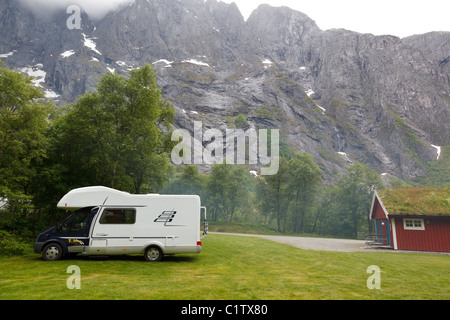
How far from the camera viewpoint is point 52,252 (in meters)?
11.5

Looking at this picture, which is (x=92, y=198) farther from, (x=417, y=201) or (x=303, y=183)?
(x=303, y=183)

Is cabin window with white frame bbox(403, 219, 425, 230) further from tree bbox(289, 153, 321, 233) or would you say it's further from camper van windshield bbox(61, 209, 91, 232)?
tree bbox(289, 153, 321, 233)

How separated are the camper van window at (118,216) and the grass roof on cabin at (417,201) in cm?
2177

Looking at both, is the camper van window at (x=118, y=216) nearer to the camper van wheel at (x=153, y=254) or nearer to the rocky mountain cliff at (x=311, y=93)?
the camper van wheel at (x=153, y=254)

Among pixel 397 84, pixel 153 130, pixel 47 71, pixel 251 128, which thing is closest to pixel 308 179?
pixel 153 130

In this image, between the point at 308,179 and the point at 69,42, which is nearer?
the point at 308,179

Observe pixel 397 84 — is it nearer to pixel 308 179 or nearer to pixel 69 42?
pixel 308 179

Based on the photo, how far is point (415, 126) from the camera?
516 feet

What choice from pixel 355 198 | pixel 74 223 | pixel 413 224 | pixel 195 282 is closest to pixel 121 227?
pixel 74 223

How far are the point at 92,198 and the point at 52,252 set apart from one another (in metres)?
2.94

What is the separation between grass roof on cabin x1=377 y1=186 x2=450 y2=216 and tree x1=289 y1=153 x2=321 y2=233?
76.7ft

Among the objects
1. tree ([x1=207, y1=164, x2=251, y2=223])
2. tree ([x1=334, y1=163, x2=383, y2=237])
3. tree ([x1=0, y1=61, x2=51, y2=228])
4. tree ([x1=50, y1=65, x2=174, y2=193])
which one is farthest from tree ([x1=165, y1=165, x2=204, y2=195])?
tree ([x1=0, y1=61, x2=51, y2=228])

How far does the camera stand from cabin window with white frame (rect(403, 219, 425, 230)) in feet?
70.4
